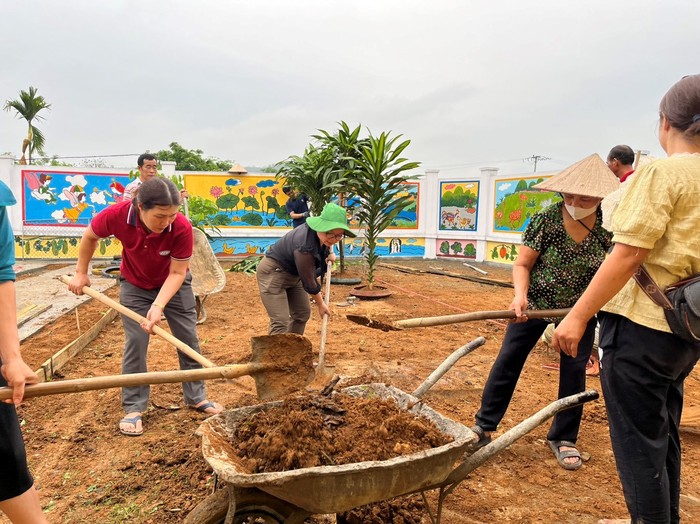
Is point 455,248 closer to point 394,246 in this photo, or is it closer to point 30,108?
point 394,246

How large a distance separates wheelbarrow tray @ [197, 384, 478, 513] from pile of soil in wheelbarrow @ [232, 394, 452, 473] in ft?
0.36

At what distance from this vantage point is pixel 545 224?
2719 millimetres

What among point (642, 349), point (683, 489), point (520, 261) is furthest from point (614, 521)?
point (520, 261)

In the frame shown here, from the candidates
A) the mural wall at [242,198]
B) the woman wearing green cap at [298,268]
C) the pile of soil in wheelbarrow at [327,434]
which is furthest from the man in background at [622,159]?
the mural wall at [242,198]

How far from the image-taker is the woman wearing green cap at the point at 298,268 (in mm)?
3445

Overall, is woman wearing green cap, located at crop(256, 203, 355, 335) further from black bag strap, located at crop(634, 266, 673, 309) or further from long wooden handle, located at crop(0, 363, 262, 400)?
black bag strap, located at crop(634, 266, 673, 309)

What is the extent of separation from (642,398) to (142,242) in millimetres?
2786

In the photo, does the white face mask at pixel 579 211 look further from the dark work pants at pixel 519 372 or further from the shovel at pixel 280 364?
the shovel at pixel 280 364

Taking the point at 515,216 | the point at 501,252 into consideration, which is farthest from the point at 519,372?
the point at 501,252

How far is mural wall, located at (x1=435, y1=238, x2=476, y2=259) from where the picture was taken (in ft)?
43.3

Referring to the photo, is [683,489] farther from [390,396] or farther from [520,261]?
[390,396]

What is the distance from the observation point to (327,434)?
6.61 ft

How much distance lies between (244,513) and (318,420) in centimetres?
49

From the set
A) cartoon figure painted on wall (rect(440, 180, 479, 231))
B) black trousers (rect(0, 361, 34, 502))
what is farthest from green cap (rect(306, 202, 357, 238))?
cartoon figure painted on wall (rect(440, 180, 479, 231))
